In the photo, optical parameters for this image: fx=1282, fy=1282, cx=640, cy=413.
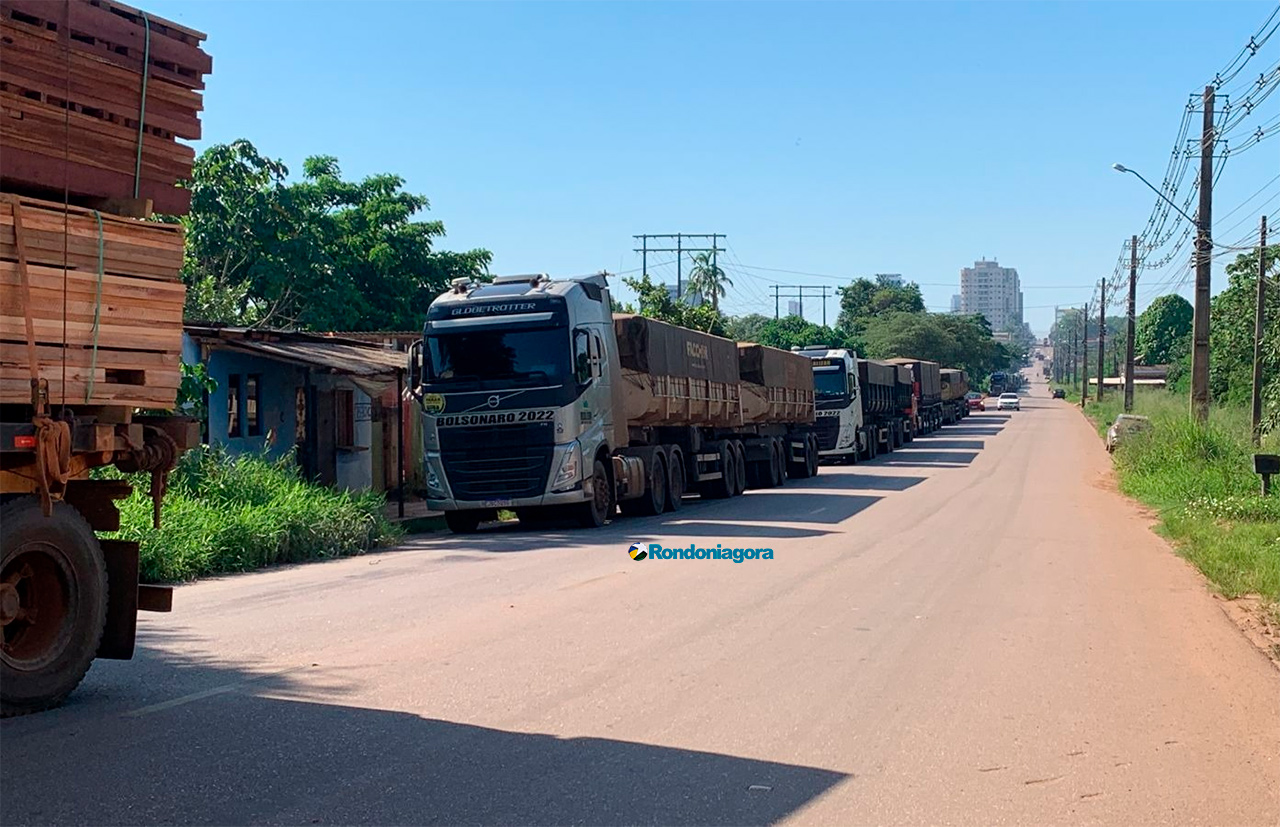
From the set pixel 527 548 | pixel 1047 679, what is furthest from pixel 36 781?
pixel 527 548

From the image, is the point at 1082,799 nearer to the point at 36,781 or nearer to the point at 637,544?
the point at 36,781

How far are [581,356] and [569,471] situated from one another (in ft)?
5.37

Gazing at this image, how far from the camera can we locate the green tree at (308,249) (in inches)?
1373

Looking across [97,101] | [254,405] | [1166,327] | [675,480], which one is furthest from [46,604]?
[1166,327]

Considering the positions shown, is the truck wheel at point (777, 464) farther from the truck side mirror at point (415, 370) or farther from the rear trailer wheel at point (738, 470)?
the truck side mirror at point (415, 370)

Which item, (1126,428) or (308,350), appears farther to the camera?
(1126,428)

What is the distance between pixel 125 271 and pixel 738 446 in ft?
69.6

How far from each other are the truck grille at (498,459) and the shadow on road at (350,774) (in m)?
11.1

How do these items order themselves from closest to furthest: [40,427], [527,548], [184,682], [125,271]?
[40,427], [125,271], [184,682], [527,548]

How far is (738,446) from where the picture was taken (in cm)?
2748

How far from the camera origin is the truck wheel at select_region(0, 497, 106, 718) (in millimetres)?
6559

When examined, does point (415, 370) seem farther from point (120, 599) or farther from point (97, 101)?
point (97, 101)

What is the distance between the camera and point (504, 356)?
18234mm

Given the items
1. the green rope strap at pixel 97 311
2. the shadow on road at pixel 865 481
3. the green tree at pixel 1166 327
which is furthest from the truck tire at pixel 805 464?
the green tree at pixel 1166 327
